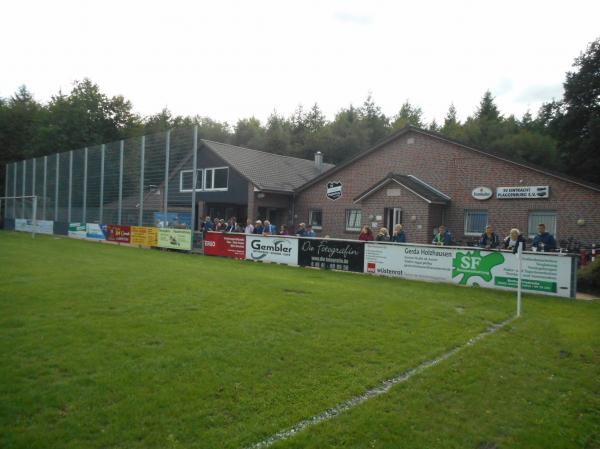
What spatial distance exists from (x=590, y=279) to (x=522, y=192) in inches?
308

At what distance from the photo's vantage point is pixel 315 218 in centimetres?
2858

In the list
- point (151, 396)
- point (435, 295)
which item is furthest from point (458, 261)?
point (151, 396)

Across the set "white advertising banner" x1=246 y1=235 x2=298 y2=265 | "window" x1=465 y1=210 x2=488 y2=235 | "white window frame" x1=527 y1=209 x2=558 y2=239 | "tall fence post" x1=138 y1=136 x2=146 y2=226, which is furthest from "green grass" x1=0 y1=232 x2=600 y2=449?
"tall fence post" x1=138 y1=136 x2=146 y2=226

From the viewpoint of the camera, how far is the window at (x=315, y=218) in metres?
28.2

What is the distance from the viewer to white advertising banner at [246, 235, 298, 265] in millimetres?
17516

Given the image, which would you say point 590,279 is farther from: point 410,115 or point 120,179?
point 410,115

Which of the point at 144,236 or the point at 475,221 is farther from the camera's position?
the point at 144,236

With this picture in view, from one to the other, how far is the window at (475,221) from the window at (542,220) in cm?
195

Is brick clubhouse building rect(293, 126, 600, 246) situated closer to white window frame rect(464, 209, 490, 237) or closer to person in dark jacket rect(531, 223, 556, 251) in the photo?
white window frame rect(464, 209, 490, 237)

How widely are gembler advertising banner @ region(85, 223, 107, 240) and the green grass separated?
19136 millimetres

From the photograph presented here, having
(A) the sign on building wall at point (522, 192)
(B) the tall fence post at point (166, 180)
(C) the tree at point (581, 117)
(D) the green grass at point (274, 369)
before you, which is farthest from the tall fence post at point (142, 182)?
(C) the tree at point (581, 117)

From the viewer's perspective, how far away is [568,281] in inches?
454

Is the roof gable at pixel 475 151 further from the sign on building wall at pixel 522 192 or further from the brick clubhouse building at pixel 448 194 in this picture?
the sign on building wall at pixel 522 192

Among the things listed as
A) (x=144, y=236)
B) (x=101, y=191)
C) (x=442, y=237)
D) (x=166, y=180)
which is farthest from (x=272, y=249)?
(x=101, y=191)
